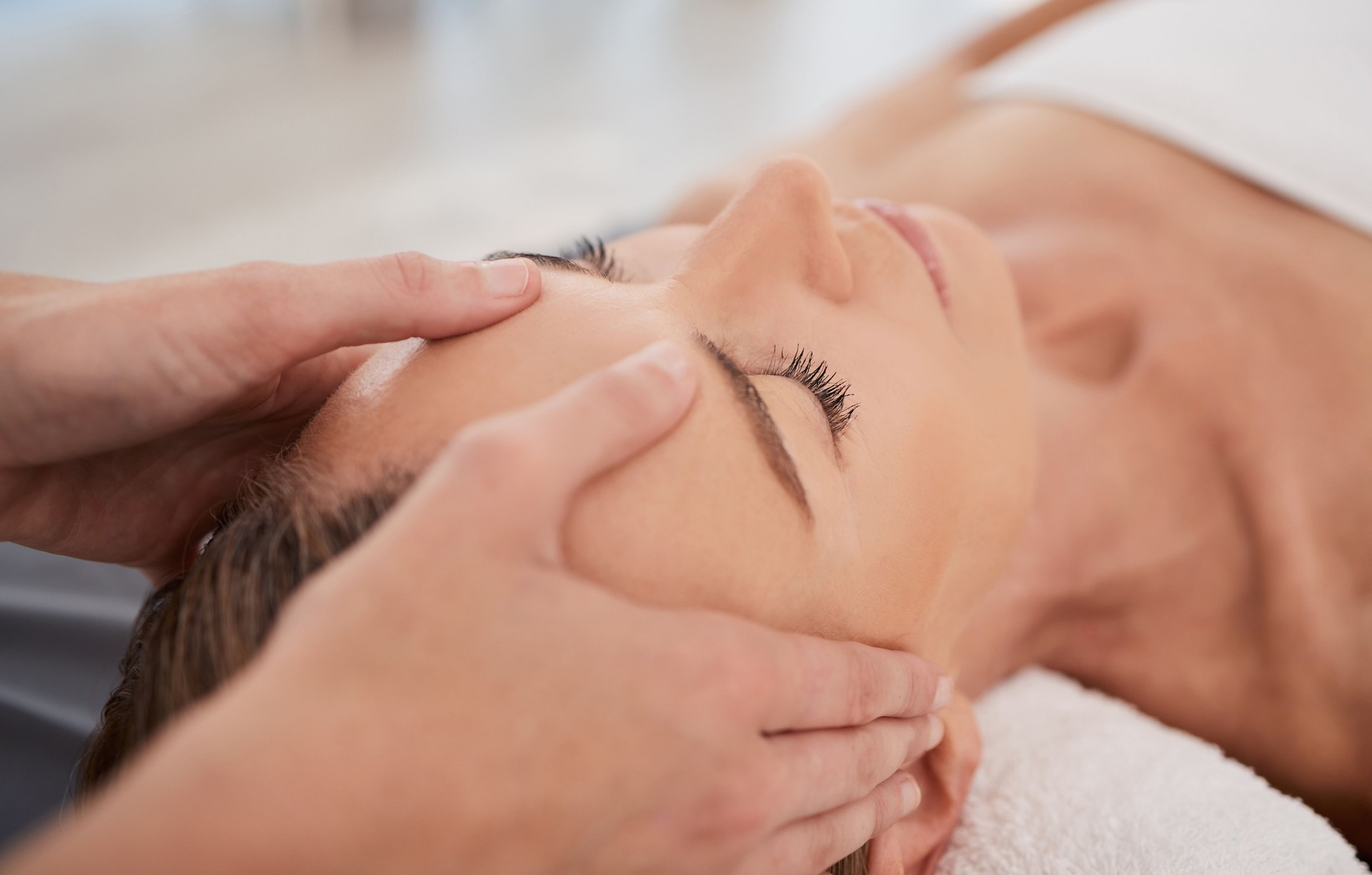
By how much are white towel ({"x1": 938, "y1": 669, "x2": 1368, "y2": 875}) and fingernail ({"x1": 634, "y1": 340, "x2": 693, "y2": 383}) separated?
600mm

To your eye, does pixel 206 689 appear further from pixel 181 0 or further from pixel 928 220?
pixel 181 0

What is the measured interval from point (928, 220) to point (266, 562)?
788 mm

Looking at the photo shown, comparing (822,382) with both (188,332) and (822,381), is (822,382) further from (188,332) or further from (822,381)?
(188,332)

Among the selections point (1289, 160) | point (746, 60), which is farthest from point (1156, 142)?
point (746, 60)

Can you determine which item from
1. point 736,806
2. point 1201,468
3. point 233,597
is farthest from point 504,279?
point 1201,468

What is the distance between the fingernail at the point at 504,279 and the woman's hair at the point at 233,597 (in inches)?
6.9

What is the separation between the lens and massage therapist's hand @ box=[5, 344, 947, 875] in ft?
1.47

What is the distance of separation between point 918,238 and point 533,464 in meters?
0.62

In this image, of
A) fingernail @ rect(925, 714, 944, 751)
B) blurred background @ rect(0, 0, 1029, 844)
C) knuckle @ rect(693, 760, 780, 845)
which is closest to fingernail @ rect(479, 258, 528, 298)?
knuckle @ rect(693, 760, 780, 845)

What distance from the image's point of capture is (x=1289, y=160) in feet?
4.42

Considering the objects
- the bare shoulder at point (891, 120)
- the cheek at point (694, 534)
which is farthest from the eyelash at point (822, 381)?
the bare shoulder at point (891, 120)

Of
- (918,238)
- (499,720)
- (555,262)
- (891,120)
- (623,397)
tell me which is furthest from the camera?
(891,120)

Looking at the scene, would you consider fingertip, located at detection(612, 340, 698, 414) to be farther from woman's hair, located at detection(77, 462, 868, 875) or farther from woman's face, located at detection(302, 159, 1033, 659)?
woman's hair, located at detection(77, 462, 868, 875)

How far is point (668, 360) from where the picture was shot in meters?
0.66
